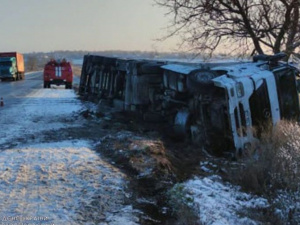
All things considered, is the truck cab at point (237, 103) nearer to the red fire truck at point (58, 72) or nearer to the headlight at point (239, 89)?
the headlight at point (239, 89)

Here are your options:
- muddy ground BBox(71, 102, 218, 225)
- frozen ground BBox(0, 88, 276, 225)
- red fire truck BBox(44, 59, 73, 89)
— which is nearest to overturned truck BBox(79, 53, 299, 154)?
muddy ground BBox(71, 102, 218, 225)

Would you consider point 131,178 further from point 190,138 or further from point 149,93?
point 149,93

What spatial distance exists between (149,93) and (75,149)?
12.2ft

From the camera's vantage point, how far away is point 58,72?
28.0 m

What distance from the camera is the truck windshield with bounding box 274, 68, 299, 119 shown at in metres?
8.04

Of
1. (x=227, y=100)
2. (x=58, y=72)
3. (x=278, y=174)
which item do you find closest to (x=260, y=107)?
(x=227, y=100)

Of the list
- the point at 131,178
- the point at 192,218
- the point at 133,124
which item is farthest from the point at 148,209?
the point at 133,124

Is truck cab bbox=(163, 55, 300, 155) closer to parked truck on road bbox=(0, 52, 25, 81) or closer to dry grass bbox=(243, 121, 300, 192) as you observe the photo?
dry grass bbox=(243, 121, 300, 192)

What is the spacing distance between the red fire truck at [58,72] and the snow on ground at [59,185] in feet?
64.5

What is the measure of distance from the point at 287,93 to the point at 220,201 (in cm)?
376

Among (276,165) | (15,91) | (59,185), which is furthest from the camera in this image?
(15,91)

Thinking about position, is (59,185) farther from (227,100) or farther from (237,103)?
(237,103)

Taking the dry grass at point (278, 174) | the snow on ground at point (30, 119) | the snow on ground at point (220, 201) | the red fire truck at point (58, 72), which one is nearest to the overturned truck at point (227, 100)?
the dry grass at point (278, 174)

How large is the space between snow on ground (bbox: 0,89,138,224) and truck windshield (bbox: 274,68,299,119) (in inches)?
146
